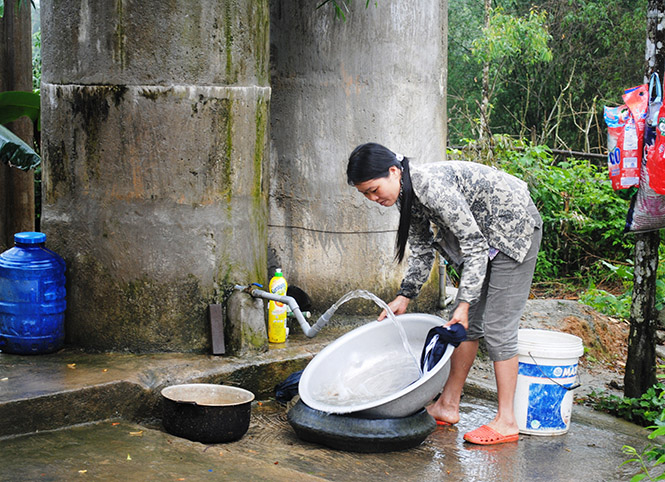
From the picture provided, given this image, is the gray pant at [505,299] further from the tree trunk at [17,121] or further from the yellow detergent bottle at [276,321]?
the tree trunk at [17,121]

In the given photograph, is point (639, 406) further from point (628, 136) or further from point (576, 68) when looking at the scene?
point (576, 68)

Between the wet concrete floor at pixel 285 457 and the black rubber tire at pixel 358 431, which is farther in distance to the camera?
the black rubber tire at pixel 358 431

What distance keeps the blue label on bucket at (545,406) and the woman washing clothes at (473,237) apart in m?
0.15

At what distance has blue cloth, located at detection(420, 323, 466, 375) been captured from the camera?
13.0 ft

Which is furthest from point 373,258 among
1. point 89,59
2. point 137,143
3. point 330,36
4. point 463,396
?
point 89,59

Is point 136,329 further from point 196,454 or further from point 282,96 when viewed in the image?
point 282,96

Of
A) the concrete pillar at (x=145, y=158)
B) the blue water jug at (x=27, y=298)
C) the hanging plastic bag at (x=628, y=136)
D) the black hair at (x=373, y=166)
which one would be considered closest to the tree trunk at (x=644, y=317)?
the hanging plastic bag at (x=628, y=136)

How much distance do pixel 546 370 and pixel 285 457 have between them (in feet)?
5.25

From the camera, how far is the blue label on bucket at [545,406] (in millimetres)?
4359

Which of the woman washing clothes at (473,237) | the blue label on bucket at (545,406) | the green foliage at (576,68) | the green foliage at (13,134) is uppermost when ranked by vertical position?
the green foliage at (576,68)

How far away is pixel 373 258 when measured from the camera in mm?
5777

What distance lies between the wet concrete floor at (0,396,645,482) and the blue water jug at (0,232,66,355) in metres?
0.92

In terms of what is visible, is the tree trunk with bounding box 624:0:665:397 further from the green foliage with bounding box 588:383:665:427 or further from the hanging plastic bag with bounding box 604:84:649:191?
the hanging plastic bag with bounding box 604:84:649:191

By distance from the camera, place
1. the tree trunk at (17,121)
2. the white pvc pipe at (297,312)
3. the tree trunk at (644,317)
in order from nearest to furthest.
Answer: the white pvc pipe at (297,312), the tree trunk at (644,317), the tree trunk at (17,121)
